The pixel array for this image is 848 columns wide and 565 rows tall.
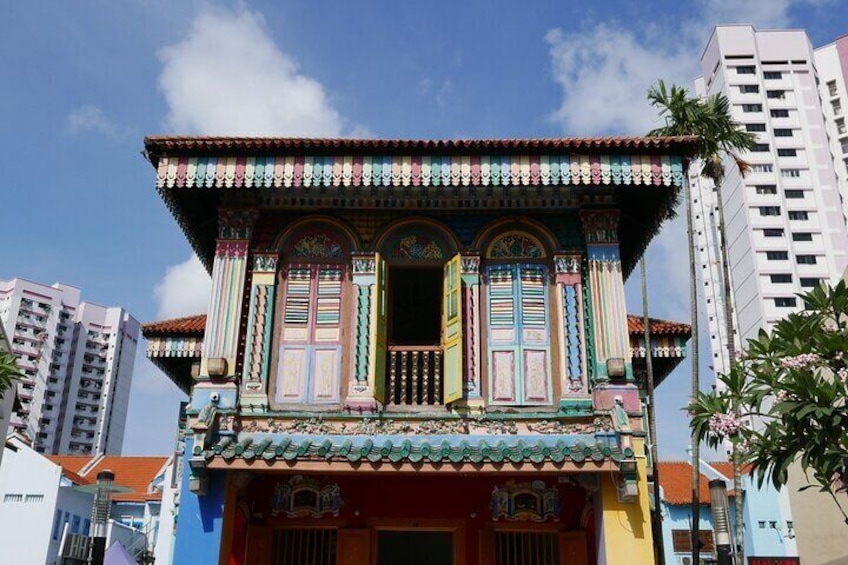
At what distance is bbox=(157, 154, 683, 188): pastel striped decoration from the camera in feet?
33.9

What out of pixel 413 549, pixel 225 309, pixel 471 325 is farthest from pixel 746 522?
pixel 225 309

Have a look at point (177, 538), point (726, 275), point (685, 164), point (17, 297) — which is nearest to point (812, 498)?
point (726, 275)

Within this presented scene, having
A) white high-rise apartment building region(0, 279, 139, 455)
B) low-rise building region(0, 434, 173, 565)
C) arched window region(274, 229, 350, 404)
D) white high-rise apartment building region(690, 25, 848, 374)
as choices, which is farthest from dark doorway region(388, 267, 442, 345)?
white high-rise apartment building region(0, 279, 139, 455)

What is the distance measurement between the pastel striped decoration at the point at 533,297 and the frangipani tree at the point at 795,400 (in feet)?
7.53

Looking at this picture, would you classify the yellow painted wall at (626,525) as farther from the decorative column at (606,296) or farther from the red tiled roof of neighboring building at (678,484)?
the red tiled roof of neighboring building at (678,484)

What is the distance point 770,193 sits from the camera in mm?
64188

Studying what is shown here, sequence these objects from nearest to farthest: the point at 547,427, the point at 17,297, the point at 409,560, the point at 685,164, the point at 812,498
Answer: the point at 547,427 → the point at 685,164 → the point at 409,560 → the point at 812,498 → the point at 17,297

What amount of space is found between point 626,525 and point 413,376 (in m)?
3.28

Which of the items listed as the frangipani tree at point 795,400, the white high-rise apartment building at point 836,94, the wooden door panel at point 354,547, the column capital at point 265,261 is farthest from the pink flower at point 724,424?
the white high-rise apartment building at point 836,94

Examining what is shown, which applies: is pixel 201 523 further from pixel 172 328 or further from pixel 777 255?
pixel 777 255

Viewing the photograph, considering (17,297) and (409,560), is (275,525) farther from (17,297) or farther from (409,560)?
(17,297)

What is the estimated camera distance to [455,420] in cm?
998

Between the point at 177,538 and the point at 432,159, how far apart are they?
572 cm

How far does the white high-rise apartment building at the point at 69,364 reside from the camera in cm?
8656
